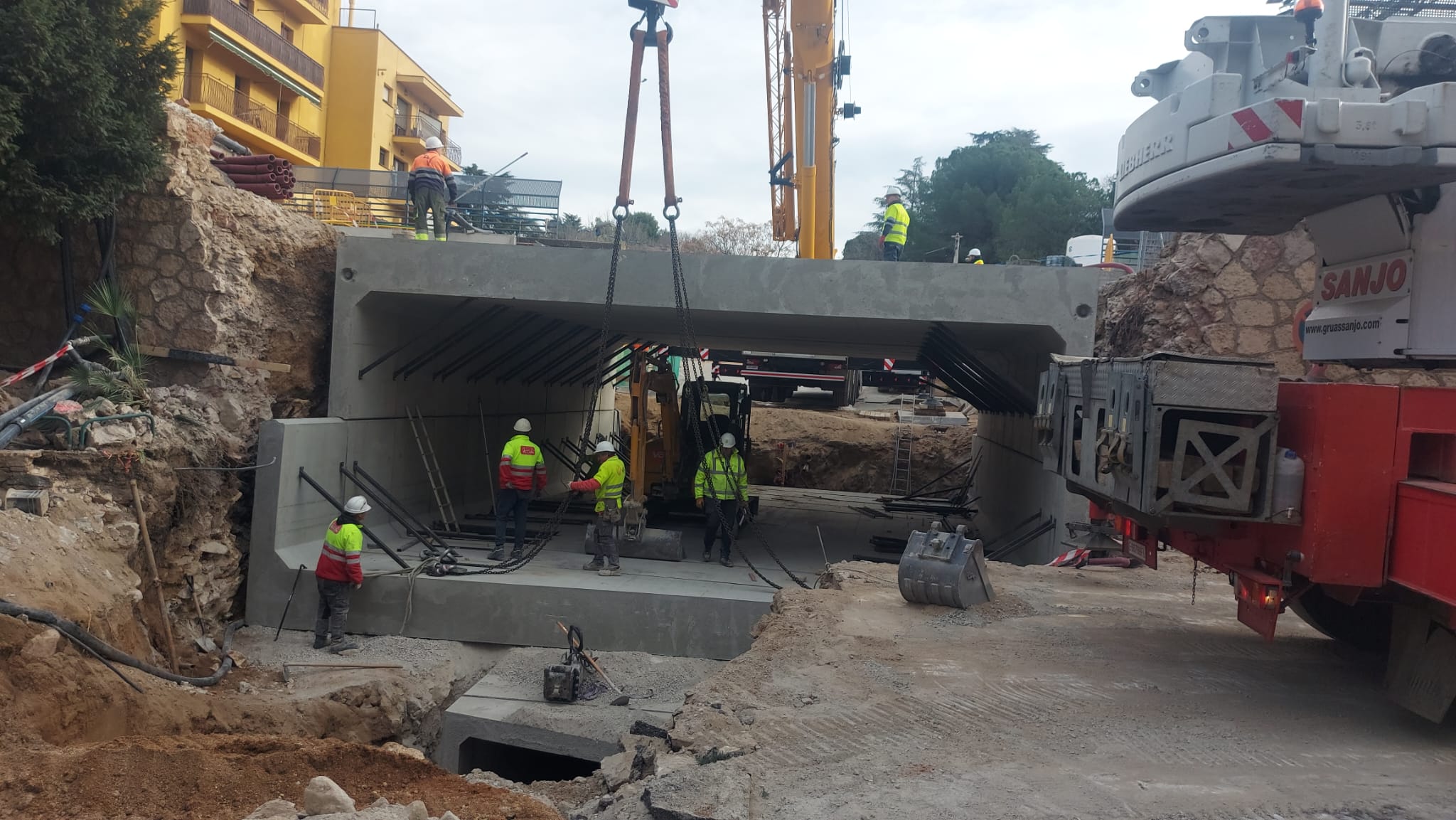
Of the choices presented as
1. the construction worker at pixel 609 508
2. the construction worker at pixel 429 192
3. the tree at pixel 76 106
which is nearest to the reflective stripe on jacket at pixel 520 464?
the construction worker at pixel 609 508

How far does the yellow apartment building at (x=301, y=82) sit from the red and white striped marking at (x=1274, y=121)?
30.3m

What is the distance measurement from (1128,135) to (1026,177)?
37.7 m

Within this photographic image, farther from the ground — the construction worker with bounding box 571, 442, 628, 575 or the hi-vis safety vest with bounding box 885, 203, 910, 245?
the hi-vis safety vest with bounding box 885, 203, 910, 245

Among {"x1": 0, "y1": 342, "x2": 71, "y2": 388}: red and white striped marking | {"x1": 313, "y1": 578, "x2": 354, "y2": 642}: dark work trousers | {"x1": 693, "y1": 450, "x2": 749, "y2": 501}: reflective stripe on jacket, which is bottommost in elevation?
{"x1": 313, "y1": 578, "x2": 354, "y2": 642}: dark work trousers

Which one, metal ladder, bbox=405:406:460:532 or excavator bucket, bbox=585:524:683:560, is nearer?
excavator bucket, bbox=585:524:683:560

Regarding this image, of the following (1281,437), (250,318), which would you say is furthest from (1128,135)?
(250,318)

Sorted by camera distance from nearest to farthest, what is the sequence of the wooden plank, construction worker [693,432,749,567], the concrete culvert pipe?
the concrete culvert pipe → the wooden plank → construction worker [693,432,749,567]

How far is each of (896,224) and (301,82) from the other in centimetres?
2694

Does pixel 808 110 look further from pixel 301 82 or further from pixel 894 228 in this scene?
pixel 301 82

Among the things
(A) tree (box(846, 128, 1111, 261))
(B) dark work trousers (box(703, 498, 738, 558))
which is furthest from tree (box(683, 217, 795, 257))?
(B) dark work trousers (box(703, 498, 738, 558))

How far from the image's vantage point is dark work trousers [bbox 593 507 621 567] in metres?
12.7

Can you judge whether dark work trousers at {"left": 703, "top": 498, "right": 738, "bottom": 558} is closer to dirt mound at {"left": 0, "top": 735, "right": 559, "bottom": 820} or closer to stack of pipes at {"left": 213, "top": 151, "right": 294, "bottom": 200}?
dirt mound at {"left": 0, "top": 735, "right": 559, "bottom": 820}

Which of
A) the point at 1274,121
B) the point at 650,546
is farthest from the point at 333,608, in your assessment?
the point at 1274,121

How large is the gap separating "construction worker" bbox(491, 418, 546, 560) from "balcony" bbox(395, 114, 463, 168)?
31.0 meters
